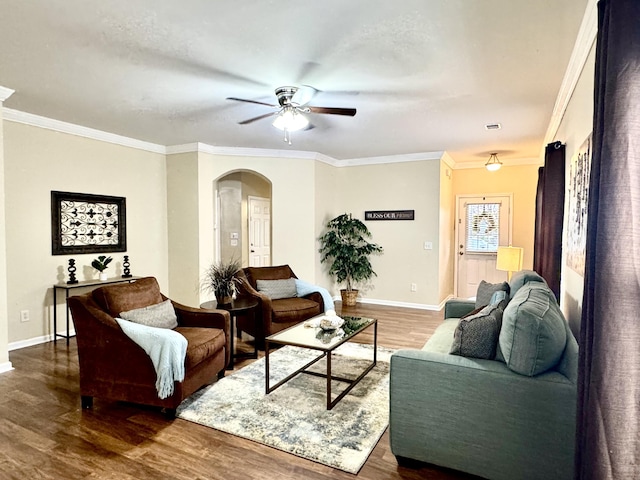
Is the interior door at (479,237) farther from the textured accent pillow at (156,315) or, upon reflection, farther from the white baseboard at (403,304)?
the textured accent pillow at (156,315)

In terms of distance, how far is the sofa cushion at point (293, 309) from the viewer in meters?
Result: 4.13

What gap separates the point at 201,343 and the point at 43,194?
118 inches

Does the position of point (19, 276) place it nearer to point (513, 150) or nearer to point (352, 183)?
point (352, 183)

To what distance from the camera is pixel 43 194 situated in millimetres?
4297

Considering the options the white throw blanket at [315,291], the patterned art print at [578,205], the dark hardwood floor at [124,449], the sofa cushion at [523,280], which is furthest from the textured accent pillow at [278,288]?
the patterned art print at [578,205]

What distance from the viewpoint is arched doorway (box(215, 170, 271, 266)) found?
712cm

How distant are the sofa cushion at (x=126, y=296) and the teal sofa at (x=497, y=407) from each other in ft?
6.90

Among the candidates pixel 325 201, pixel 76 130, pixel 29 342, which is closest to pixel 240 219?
pixel 325 201

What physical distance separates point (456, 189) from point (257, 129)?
4153mm

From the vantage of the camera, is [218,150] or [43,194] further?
[218,150]

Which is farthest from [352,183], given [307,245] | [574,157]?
[574,157]

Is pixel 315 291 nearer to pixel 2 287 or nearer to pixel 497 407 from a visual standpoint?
pixel 497 407

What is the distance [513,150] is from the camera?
19.4 ft

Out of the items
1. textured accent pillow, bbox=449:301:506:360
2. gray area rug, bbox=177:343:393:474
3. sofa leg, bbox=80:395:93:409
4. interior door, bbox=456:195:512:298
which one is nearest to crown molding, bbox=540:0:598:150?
textured accent pillow, bbox=449:301:506:360
